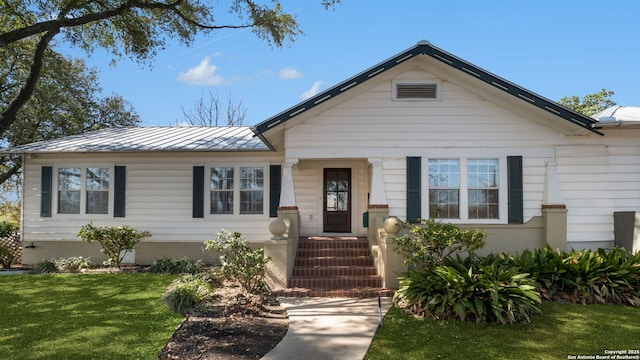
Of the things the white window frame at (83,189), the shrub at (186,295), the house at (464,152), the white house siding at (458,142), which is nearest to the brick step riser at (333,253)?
the house at (464,152)

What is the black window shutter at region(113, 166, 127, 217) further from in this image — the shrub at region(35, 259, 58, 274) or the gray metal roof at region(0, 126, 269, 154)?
the shrub at region(35, 259, 58, 274)

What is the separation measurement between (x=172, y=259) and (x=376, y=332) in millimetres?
7226

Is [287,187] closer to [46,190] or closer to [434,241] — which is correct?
[434,241]

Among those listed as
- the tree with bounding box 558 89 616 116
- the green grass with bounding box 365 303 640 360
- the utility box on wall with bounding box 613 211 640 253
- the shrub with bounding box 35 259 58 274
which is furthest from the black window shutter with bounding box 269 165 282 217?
the tree with bounding box 558 89 616 116

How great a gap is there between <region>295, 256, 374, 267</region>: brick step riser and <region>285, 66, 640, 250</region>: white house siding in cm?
132

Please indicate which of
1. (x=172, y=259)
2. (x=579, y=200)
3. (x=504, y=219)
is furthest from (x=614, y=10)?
(x=172, y=259)

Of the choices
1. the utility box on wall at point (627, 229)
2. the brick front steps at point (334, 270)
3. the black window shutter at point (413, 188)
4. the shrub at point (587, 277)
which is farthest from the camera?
the black window shutter at point (413, 188)

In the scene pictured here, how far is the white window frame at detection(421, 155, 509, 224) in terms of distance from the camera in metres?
9.69

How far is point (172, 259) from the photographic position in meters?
11.5

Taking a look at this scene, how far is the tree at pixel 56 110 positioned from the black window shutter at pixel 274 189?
39.3 feet

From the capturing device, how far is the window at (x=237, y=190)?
38.8 ft

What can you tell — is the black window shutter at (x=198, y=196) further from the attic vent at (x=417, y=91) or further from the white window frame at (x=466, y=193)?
the white window frame at (x=466, y=193)

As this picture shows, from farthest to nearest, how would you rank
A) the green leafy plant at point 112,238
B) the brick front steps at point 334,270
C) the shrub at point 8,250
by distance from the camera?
the shrub at point 8,250, the green leafy plant at point 112,238, the brick front steps at point 334,270

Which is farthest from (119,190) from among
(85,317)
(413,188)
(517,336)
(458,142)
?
(517,336)
